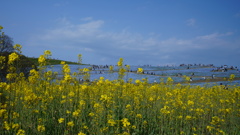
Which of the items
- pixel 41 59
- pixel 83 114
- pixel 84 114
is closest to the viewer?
pixel 83 114

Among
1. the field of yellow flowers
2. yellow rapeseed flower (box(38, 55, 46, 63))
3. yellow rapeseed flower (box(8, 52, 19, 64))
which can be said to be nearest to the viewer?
the field of yellow flowers

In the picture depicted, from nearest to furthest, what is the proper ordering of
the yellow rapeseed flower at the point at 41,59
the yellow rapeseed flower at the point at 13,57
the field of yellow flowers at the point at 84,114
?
the field of yellow flowers at the point at 84,114
the yellow rapeseed flower at the point at 13,57
the yellow rapeseed flower at the point at 41,59

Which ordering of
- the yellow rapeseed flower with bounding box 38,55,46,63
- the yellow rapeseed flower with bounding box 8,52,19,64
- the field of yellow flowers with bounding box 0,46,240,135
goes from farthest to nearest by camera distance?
1. the yellow rapeseed flower with bounding box 38,55,46,63
2. the yellow rapeseed flower with bounding box 8,52,19,64
3. the field of yellow flowers with bounding box 0,46,240,135

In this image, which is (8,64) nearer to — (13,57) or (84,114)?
(13,57)

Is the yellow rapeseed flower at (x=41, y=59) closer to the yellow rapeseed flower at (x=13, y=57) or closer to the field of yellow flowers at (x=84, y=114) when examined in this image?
the field of yellow flowers at (x=84, y=114)

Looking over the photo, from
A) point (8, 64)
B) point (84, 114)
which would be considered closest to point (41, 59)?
point (8, 64)

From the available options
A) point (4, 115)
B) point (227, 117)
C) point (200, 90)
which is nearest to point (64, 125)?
point (4, 115)

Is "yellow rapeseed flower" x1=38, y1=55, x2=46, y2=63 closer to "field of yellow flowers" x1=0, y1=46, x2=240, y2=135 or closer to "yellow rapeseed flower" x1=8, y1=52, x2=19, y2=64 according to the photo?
"field of yellow flowers" x1=0, y1=46, x2=240, y2=135

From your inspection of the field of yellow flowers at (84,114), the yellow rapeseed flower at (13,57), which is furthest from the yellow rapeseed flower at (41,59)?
the yellow rapeseed flower at (13,57)

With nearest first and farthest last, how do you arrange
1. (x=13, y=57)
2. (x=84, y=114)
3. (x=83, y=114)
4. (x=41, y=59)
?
(x=13, y=57)
(x=83, y=114)
(x=84, y=114)
(x=41, y=59)

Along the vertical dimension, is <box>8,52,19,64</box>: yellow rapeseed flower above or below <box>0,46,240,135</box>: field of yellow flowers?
above

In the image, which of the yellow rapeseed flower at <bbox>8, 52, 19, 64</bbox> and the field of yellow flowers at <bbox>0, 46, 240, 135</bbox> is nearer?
the field of yellow flowers at <bbox>0, 46, 240, 135</bbox>

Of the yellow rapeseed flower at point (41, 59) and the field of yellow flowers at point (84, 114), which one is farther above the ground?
the yellow rapeseed flower at point (41, 59)

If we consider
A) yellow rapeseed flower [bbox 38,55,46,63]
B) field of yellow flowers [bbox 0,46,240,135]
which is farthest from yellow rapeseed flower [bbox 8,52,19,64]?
yellow rapeseed flower [bbox 38,55,46,63]
